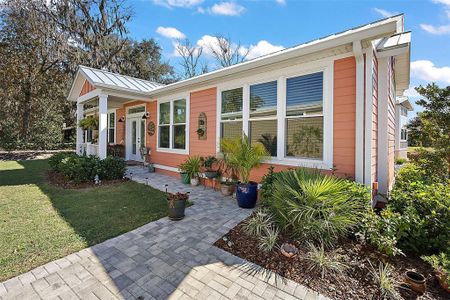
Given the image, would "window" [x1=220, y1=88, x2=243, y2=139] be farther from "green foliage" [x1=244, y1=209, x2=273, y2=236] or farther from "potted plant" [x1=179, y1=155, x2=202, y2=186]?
"green foliage" [x1=244, y1=209, x2=273, y2=236]

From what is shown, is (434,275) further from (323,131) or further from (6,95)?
(6,95)

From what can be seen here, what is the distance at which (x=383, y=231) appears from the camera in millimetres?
3078

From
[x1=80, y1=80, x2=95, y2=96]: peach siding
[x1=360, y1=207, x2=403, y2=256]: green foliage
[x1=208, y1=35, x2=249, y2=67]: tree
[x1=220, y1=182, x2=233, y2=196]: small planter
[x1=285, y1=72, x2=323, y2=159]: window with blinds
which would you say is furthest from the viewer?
[x1=208, y1=35, x2=249, y2=67]: tree

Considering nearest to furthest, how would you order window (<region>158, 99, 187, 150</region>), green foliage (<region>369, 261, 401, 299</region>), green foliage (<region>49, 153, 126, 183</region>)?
green foliage (<region>369, 261, 401, 299</region>), green foliage (<region>49, 153, 126, 183</region>), window (<region>158, 99, 187, 150</region>)

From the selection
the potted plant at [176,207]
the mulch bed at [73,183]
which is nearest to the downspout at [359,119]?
the potted plant at [176,207]

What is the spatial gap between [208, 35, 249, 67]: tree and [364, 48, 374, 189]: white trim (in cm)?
2258

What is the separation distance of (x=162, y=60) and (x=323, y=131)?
2400 cm

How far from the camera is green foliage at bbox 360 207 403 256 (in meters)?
2.85

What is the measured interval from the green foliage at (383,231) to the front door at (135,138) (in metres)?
9.29

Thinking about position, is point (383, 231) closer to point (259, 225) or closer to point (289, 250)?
point (289, 250)

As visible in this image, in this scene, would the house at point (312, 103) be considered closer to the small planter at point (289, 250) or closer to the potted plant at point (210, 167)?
the potted plant at point (210, 167)

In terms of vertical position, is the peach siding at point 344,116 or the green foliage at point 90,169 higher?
the peach siding at point 344,116

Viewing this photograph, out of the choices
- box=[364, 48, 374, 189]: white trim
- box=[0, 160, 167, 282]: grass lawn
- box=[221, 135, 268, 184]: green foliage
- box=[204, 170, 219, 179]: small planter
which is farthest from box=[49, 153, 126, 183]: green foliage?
box=[364, 48, 374, 189]: white trim

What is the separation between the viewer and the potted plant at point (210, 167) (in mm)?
6570
